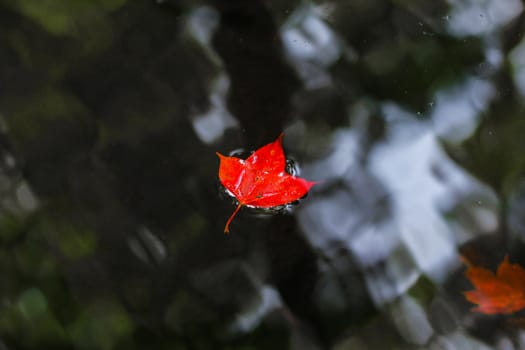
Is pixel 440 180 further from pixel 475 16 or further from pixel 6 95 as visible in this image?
pixel 6 95

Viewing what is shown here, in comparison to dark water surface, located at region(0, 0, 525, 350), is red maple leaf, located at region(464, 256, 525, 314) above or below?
below

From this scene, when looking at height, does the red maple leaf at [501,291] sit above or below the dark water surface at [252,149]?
below

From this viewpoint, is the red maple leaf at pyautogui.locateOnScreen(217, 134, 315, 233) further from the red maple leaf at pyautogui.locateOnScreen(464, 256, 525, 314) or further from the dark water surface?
the red maple leaf at pyautogui.locateOnScreen(464, 256, 525, 314)

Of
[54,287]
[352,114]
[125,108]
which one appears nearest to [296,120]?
[352,114]

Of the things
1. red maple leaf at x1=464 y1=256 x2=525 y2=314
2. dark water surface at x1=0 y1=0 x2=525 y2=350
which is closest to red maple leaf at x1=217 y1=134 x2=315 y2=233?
dark water surface at x1=0 y1=0 x2=525 y2=350

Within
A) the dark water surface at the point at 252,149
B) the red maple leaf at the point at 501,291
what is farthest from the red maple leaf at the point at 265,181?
the red maple leaf at the point at 501,291

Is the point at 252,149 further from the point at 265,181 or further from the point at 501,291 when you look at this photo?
the point at 501,291

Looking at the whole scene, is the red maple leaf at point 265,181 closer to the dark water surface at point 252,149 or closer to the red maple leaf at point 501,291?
the dark water surface at point 252,149
